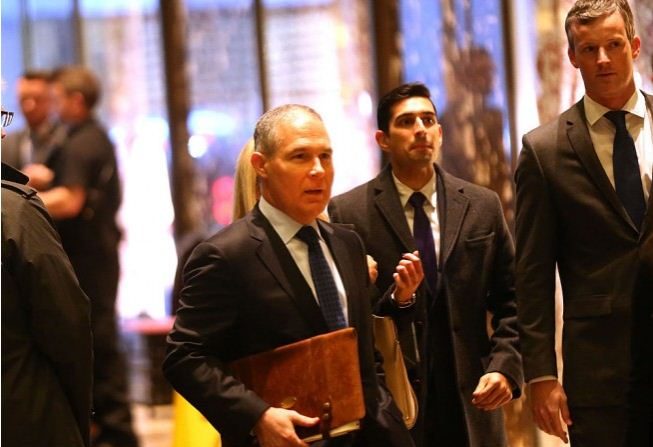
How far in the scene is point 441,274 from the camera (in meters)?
4.18

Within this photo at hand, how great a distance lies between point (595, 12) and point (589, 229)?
1.96 ft

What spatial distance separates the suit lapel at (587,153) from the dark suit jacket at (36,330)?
1442 millimetres

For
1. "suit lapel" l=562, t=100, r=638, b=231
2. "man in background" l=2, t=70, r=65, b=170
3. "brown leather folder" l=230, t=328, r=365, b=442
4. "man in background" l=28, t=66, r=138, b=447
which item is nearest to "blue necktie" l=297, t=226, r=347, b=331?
"brown leather folder" l=230, t=328, r=365, b=442

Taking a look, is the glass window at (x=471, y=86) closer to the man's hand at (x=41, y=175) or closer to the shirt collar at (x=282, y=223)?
the man's hand at (x=41, y=175)

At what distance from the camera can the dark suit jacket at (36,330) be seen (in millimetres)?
3084

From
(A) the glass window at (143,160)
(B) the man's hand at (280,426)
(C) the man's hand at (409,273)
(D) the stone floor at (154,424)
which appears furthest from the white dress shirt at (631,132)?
(A) the glass window at (143,160)

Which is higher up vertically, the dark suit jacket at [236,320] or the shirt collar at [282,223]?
the shirt collar at [282,223]

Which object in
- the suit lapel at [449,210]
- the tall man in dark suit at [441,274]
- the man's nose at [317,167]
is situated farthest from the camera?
the suit lapel at [449,210]

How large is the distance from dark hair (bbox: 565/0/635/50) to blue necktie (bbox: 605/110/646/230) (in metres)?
0.24

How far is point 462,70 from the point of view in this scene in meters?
8.44

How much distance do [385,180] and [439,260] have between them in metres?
0.36

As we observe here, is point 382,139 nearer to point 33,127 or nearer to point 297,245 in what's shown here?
point 297,245

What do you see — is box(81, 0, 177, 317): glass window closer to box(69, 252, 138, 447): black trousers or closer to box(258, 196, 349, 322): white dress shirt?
box(69, 252, 138, 447): black trousers

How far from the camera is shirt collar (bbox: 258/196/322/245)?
3.35m
